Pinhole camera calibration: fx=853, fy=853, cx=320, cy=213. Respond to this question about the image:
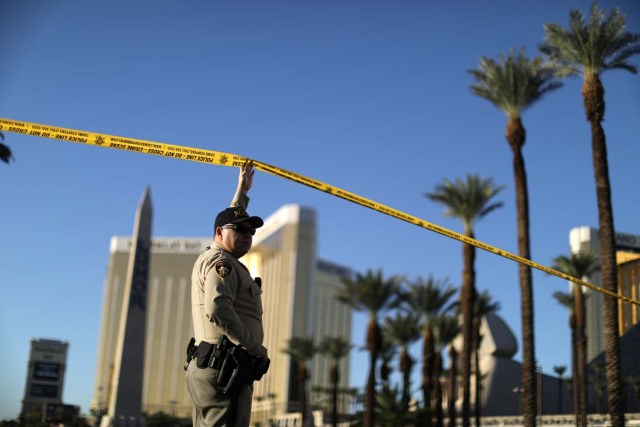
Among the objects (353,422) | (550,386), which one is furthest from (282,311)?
(353,422)

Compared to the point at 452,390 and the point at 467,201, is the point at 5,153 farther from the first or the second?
the point at 452,390

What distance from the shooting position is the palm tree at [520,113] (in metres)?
32.3

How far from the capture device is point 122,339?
62.5m

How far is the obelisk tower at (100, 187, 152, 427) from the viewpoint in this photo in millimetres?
62469

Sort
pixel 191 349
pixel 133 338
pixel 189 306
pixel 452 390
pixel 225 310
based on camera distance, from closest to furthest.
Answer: pixel 225 310, pixel 191 349, pixel 452 390, pixel 133 338, pixel 189 306

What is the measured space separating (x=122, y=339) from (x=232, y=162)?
193 feet

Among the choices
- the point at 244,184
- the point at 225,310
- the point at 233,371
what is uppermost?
the point at 244,184

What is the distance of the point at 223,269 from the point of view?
4664mm

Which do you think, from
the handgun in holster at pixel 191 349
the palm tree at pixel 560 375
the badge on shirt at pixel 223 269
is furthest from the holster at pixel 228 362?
the palm tree at pixel 560 375

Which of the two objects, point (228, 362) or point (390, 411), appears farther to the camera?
A: point (390, 411)

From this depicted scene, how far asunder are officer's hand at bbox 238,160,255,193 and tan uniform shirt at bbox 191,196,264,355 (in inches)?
32.7

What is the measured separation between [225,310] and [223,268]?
25 cm

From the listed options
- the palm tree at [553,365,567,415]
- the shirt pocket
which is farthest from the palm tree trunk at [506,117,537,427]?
the palm tree at [553,365,567,415]

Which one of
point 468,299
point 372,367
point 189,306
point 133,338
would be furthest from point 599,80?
point 189,306
